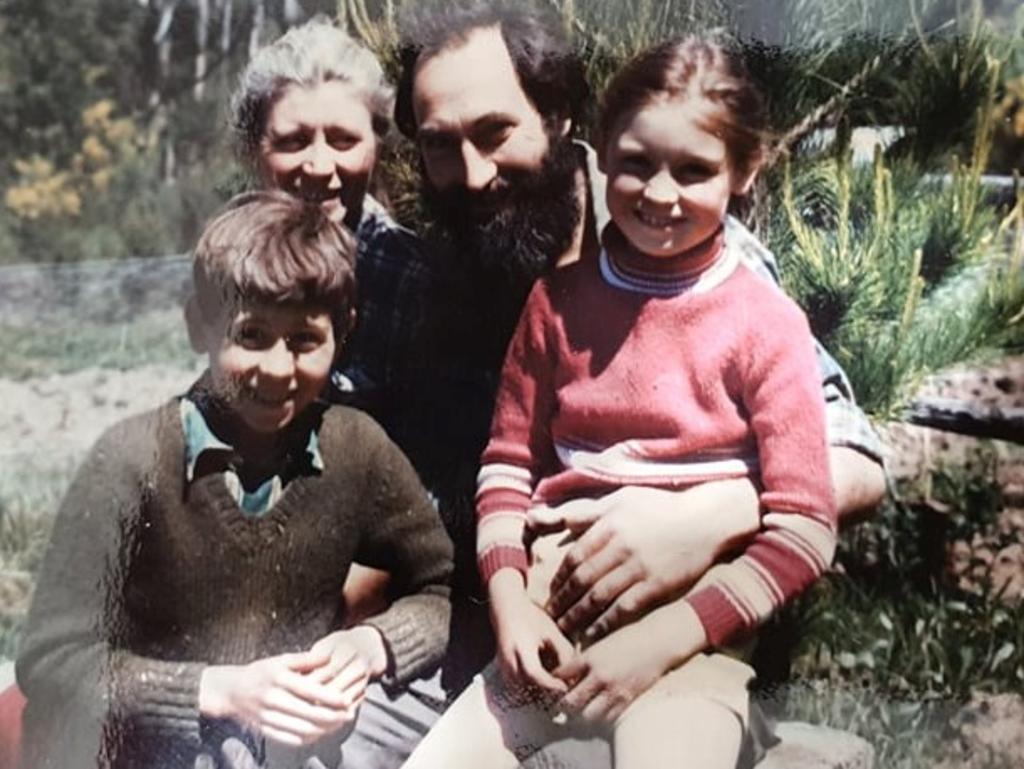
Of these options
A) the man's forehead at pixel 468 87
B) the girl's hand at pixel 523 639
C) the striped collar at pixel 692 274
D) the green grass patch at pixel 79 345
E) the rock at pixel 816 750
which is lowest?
the rock at pixel 816 750

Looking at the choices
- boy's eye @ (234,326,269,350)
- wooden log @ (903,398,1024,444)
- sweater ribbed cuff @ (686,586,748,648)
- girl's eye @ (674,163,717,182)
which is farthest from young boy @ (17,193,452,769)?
wooden log @ (903,398,1024,444)

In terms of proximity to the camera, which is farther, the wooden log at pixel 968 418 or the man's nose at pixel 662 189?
the wooden log at pixel 968 418

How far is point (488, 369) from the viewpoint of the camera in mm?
2359

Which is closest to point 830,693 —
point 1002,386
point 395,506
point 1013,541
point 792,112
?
point 1013,541

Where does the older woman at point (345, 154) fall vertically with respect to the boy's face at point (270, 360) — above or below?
above

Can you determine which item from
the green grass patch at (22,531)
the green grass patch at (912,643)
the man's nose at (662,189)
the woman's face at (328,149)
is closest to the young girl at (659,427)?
the man's nose at (662,189)

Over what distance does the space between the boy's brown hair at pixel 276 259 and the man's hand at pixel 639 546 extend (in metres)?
0.44

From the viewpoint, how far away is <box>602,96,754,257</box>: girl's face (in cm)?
227

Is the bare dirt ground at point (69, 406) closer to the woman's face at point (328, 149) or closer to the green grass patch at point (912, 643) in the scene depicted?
the woman's face at point (328, 149)

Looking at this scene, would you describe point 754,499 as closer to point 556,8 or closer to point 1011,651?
point 1011,651

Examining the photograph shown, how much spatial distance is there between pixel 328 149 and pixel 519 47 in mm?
299

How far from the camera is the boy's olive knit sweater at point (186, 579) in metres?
2.33

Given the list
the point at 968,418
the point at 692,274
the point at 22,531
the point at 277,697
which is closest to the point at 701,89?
the point at 692,274

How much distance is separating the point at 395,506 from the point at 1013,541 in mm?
882
